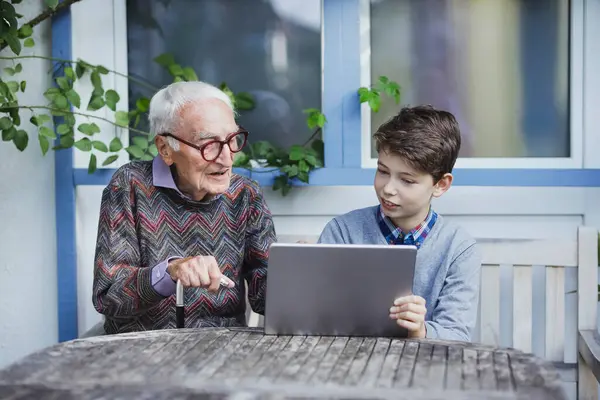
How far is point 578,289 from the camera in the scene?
264cm

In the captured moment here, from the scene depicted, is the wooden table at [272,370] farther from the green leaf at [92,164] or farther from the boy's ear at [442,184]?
the green leaf at [92,164]

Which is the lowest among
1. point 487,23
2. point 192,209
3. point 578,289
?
point 578,289

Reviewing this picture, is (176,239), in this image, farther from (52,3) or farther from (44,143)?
(52,3)

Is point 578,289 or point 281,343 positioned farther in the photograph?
point 578,289

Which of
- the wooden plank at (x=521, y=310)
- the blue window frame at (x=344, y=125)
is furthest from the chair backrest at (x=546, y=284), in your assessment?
the blue window frame at (x=344, y=125)

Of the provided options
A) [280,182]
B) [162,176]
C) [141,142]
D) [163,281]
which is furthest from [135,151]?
[163,281]

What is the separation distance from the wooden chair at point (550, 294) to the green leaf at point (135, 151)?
62 centimetres

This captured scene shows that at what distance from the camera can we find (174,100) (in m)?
2.26

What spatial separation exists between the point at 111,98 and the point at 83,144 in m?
0.19

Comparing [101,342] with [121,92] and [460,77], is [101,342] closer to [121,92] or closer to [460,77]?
[121,92]

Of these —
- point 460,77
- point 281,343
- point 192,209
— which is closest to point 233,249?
point 192,209

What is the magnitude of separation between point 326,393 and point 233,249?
98 cm

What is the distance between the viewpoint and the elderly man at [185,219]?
7.29 ft

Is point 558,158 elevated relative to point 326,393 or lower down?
elevated
